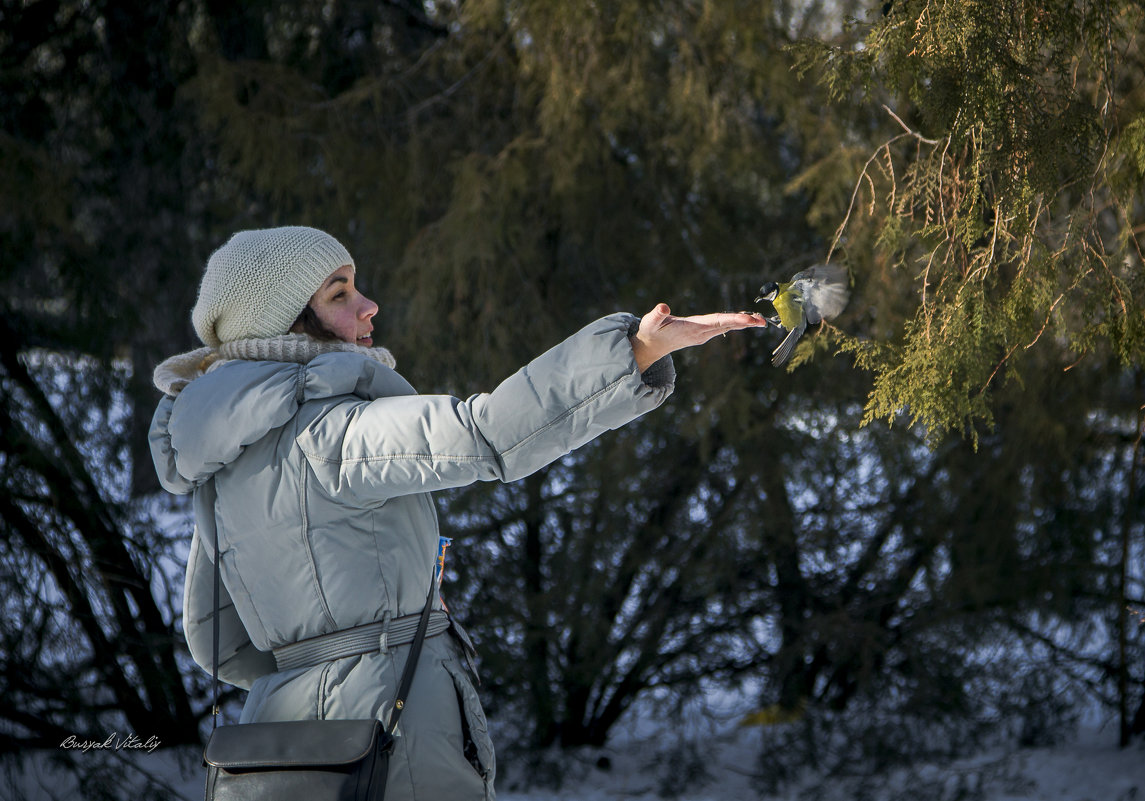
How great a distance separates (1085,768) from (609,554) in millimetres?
1825

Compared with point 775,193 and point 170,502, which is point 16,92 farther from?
point 775,193

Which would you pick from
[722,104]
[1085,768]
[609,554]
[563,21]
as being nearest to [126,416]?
[609,554]

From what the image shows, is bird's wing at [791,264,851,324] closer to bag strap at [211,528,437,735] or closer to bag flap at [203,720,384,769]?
bag strap at [211,528,437,735]

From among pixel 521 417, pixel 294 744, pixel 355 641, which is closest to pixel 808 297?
pixel 521 417

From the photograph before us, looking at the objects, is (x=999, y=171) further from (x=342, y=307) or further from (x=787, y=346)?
(x=342, y=307)

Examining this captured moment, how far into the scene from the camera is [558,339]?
3656 mm

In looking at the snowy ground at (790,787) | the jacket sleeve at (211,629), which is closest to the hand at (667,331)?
the jacket sleeve at (211,629)

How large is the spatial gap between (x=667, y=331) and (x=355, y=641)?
60 centimetres

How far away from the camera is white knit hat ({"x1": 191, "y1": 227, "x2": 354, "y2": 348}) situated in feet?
4.81

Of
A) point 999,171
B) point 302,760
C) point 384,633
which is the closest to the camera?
point 302,760

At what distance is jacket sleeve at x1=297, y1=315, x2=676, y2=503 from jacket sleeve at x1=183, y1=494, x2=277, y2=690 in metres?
0.44

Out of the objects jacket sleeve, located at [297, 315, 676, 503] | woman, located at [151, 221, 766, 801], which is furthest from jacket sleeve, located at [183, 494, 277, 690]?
jacket sleeve, located at [297, 315, 676, 503]

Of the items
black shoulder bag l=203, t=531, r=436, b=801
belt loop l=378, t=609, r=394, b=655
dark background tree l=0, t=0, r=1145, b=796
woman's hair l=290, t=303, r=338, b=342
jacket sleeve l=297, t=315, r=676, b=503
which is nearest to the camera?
jacket sleeve l=297, t=315, r=676, b=503

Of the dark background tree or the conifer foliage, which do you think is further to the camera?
the dark background tree
